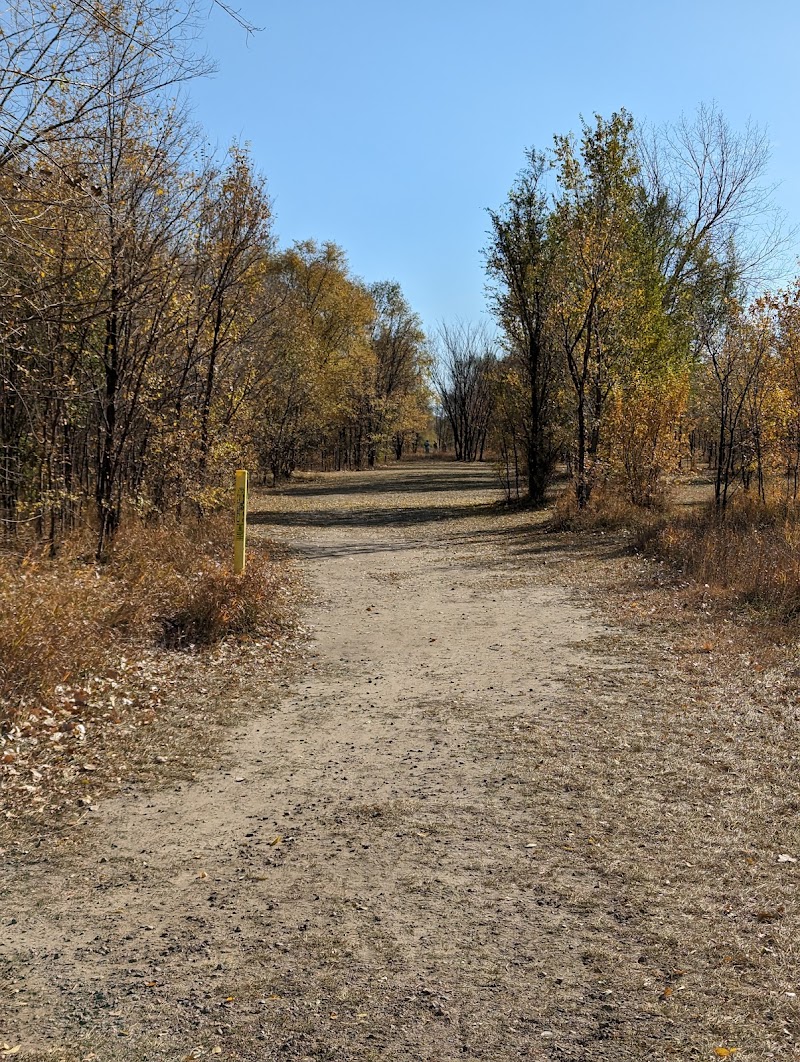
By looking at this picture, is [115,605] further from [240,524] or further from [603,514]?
[603,514]

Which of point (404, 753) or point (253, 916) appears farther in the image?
point (404, 753)

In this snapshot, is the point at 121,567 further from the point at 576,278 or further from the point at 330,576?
the point at 576,278

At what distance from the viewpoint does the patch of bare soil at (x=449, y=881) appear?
3.18m

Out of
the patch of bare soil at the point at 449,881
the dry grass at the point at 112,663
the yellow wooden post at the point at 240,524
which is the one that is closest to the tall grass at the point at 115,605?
the dry grass at the point at 112,663

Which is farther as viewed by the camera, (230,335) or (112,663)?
(230,335)

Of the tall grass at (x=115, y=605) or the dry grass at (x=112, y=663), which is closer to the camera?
the dry grass at (x=112, y=663)

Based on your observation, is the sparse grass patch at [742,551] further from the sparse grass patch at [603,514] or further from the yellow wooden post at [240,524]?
the yellow wooden post at [240,524]

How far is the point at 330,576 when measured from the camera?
13.9 meters

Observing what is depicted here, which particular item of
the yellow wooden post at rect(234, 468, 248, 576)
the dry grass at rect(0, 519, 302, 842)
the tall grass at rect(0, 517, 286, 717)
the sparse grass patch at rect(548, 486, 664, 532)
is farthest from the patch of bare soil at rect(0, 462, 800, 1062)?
the sparse grass patch at rect(548, 486, 664, 532)

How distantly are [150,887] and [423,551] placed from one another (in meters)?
12.8

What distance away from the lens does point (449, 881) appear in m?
4.29

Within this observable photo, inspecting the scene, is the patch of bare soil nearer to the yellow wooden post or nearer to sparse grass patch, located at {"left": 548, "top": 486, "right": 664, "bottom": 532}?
the yellow wooden post

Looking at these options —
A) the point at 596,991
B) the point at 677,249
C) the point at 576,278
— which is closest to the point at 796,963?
the point at 596,991

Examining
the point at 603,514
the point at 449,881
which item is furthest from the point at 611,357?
the point at 449,881
